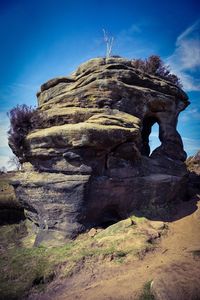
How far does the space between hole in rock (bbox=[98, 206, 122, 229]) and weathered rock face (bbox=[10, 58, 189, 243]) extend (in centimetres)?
4

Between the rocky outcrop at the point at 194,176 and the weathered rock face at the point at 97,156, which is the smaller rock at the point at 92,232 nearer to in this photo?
the weathered rock face at the point at 97,156

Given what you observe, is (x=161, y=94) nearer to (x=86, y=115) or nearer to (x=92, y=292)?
(x=86, y=115)

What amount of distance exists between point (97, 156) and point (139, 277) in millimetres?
5123

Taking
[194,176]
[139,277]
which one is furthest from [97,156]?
[194,176]

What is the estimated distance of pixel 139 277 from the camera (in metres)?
5.56

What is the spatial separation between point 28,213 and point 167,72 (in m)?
12.5

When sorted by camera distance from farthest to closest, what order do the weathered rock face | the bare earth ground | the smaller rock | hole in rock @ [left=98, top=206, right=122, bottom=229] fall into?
hole in rock @ [left=98, top=206, right=122, bottom=229] < the weathered rock face < the smaller rock < the bare earth ground

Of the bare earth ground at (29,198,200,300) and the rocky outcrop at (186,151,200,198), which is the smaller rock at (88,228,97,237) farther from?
the rocky outcrop at (186,151,200,198)

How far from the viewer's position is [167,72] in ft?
47.6

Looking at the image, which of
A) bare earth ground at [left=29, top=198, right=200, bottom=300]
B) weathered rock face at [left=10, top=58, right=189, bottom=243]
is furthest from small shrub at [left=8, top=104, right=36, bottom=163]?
bare earth ground at [left=29, top=198, right=200, bottom=300]

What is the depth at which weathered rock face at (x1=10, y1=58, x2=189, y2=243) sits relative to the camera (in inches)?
353

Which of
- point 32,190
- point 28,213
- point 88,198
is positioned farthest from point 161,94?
point 28,213

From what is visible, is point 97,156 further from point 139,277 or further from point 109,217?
point 139,277

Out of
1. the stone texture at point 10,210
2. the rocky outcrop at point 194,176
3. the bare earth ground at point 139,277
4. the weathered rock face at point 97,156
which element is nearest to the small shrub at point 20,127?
the weathered rock face at point 97,156
